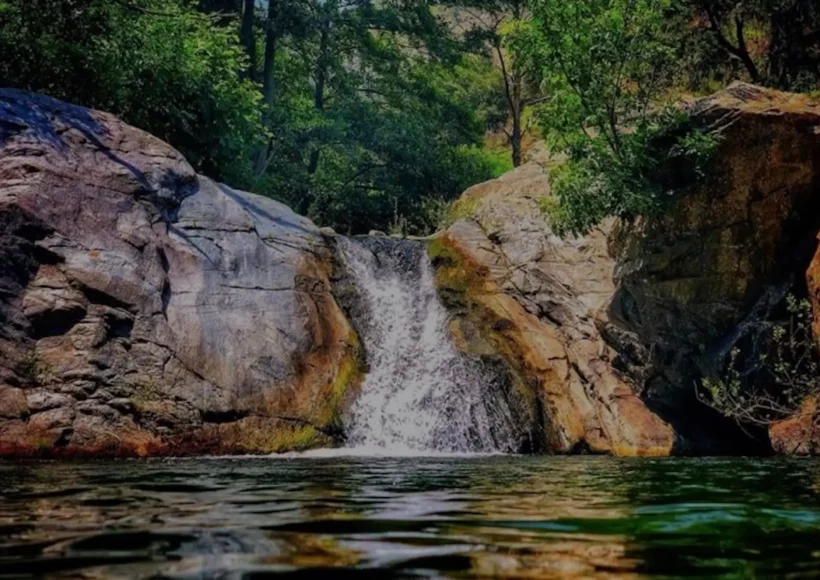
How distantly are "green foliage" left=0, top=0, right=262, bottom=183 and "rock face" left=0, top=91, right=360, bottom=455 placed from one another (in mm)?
2378

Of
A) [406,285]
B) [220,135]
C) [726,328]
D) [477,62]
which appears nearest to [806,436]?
[726,328]

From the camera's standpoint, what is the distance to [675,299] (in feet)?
44.0

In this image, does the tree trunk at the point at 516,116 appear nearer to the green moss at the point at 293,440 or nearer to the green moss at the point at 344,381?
the green moss at the point at 344,381

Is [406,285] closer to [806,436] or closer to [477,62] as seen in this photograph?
[806,436]

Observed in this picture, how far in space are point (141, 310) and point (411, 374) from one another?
15.8 ft

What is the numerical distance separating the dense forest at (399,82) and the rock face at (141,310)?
2.83m

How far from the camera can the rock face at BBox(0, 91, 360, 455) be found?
35.2 ft

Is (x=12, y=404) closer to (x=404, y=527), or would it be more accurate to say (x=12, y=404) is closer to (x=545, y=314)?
(x=404, y=527)

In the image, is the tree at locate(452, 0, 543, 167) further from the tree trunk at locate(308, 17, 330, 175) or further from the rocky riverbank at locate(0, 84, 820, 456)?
the rocky riverbank at locate(0, 84, 820, 456)

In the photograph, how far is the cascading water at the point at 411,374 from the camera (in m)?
12.6

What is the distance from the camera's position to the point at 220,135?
1772cm

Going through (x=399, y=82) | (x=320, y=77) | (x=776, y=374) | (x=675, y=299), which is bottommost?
(x=776, y=374)

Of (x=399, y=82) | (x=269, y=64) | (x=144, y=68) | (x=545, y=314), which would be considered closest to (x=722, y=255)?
(x=545, y=314)

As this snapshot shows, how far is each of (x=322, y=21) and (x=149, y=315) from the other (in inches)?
581
